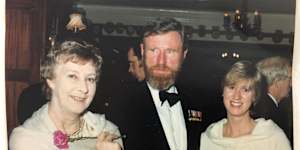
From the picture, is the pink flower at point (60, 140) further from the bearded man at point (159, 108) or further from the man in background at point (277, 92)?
the man in background at point (277, 92)

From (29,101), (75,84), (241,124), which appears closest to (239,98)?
(241,124)

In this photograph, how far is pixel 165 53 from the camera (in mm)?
979

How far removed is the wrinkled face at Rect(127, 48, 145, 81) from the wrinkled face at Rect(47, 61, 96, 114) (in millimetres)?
100

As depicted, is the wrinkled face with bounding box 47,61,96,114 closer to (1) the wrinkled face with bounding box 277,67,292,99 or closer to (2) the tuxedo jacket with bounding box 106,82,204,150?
(2) the tuxedo jacket with bounding box 106,82,204,150

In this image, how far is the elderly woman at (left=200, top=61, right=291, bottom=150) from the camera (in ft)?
3.19

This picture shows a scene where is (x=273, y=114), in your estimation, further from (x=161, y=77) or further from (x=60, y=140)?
(x=60, y=140)

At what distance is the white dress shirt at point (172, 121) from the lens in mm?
973

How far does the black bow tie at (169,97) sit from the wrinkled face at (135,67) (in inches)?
2.8

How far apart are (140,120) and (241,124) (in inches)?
10.8

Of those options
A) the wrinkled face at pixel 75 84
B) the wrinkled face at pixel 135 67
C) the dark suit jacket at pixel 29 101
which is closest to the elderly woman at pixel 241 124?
the wrinkled face at pixel 135 67

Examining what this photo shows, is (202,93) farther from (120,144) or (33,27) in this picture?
(33,27)

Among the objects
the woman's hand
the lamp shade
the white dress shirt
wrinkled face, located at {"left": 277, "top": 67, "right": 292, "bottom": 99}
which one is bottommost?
the woman's hand

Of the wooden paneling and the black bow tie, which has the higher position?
the wooden paneling

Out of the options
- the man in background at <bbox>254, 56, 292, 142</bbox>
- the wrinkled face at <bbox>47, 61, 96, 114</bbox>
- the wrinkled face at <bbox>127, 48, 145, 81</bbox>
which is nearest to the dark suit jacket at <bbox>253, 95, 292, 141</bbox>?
the man in background at <bbox>254, 56, 292, 142</bbox>
